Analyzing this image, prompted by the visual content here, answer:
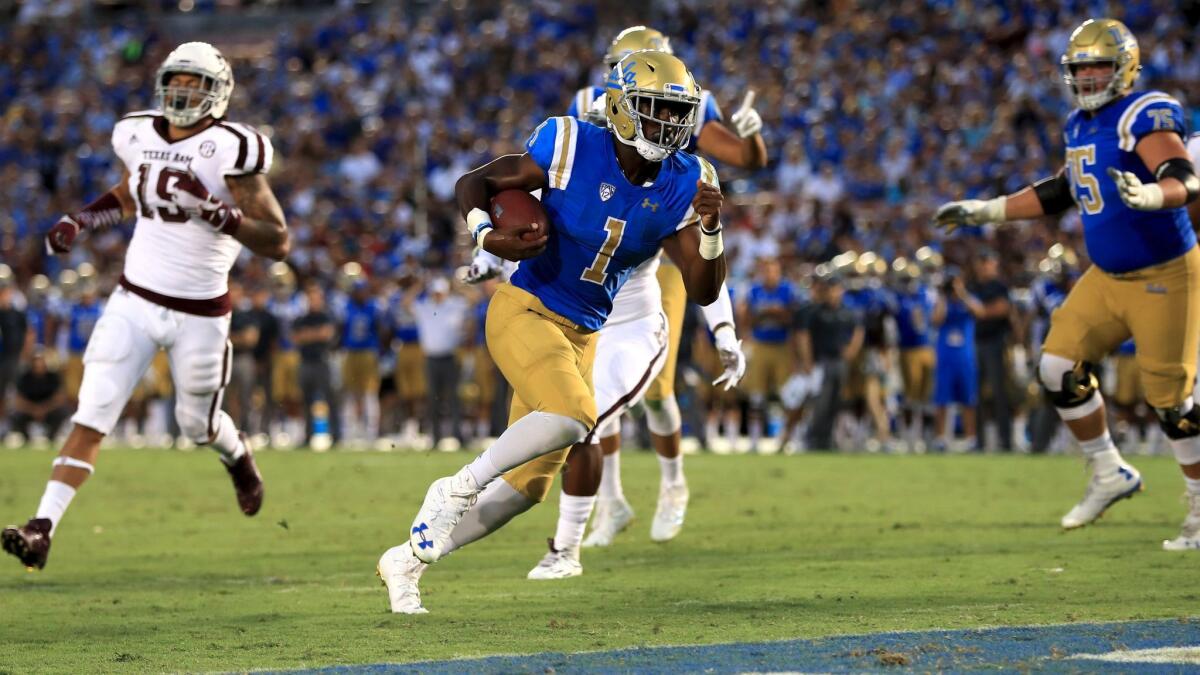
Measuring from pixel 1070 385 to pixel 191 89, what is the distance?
4.14 metres

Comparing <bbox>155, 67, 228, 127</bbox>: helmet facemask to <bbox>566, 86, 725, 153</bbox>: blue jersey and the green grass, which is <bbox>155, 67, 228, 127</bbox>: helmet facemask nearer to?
<bbox>566, 86, 725, 153</bbox>: blue jersey

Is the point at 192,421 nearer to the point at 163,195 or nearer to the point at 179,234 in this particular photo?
the point at 179,234

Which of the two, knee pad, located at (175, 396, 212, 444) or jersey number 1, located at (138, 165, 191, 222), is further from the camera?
knee pad, located at (175, 396, 212, 444)

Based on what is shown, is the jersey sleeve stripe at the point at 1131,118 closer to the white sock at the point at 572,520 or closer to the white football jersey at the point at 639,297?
the white football jersey at the point at 639,297

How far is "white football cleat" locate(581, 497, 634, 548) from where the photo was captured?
27.0ft

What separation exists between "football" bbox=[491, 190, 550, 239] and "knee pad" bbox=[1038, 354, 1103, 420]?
2.95m

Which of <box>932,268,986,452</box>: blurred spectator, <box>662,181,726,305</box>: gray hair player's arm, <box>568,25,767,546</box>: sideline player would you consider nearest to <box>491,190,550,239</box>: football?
<box>662,181,726,305</box>: gray hair player's arm

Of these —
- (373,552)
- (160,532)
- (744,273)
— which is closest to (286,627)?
(373,552)

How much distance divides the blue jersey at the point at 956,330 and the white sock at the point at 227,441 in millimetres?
9269

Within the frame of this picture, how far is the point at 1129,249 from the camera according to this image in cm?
733

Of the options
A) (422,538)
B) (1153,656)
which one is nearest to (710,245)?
(422,538)

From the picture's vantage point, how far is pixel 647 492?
36.6 feet

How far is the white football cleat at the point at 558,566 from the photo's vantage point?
22.5 ft

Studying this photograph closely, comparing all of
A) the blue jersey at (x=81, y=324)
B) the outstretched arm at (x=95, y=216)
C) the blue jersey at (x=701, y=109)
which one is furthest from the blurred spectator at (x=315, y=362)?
the outstretched arm at (x=95, y=216)
